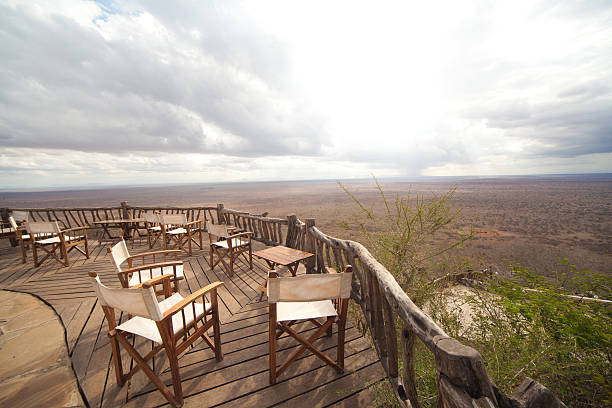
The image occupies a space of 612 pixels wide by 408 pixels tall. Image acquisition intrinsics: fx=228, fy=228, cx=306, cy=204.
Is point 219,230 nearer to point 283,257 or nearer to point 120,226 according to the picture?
point 283,257

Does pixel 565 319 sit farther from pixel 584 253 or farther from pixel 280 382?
pixel 584 253

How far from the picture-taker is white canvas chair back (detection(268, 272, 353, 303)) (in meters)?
1.80

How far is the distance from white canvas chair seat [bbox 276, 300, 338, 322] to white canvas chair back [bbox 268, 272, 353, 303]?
1.03ft

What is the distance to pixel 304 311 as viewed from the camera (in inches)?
87.0

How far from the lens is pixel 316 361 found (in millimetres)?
2277

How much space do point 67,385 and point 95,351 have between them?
15.7 inches

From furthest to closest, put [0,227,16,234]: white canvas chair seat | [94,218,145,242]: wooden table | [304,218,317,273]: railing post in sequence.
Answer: [94,218,145,242]: wooden table, [0,227,16,234]: white canvas chair seat, [304,218,317,273]: railing post

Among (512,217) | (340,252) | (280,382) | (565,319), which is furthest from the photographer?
(512,217)

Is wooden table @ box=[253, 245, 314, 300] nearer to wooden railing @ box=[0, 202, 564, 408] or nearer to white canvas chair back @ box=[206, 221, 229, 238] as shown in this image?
wooden railing @ box=[0, 202, 564, 408]

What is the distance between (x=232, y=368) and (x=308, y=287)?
3.88 feet

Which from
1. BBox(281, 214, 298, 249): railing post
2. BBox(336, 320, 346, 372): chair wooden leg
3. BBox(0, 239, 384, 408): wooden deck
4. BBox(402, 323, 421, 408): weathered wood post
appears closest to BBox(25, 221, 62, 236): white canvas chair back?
BBox(0, 239, 384, 408): wooden deck

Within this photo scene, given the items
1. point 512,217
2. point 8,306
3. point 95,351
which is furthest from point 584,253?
point 8,306

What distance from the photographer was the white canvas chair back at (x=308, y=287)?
1.80 meters

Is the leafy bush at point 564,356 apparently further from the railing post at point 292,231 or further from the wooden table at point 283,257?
the railing post at point 292,231
